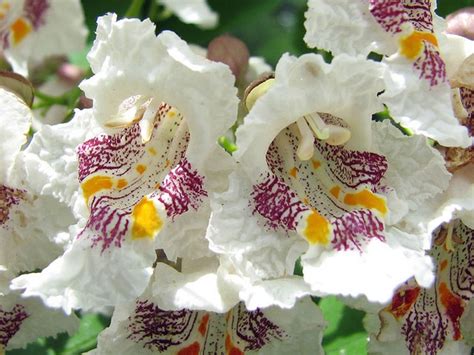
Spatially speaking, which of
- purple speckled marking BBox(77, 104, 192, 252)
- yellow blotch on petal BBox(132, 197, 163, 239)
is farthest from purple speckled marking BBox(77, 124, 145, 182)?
yellow blotch on petal BBox(132, 197, 163, 239)

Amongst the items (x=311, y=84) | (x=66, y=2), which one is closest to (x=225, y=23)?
(x=66, y=2)

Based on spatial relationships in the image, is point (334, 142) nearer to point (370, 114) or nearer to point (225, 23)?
point (370, 114)

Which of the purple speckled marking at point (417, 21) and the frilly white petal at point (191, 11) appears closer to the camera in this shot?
the purple speckled marking at point (417, 21)

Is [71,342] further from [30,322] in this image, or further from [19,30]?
[19,30]

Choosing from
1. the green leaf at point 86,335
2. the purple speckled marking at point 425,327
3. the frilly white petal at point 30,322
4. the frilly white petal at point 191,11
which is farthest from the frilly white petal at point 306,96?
the frilly white petal at point 191,11

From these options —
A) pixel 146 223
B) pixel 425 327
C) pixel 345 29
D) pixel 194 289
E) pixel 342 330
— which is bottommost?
pixel 342 330

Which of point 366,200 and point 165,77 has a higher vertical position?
point 165,77

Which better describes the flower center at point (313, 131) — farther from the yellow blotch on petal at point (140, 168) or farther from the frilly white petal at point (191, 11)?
the frilly white petal at point (191, 11)

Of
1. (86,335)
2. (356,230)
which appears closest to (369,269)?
(356,230)
